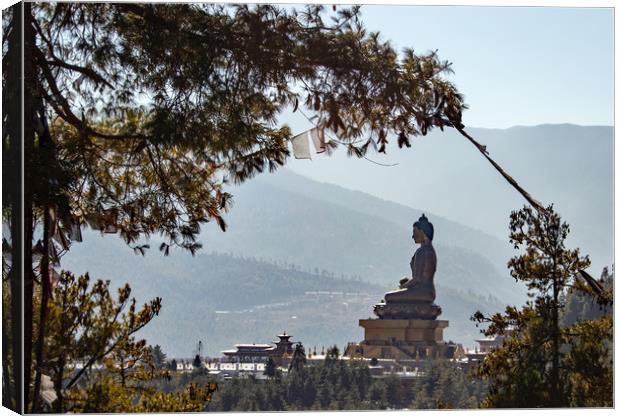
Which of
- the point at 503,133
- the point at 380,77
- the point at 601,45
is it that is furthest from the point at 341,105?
the point at 601,45

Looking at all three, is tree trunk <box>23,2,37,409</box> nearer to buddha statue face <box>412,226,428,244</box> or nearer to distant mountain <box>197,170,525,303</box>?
distant mountain <box>197,170,525,303</box>

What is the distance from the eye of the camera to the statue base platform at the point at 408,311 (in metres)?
8.96

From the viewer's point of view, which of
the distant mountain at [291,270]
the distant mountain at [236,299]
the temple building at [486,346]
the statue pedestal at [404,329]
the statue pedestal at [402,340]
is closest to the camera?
the distant mountain at [236,299]

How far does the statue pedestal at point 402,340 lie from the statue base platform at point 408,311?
5cm

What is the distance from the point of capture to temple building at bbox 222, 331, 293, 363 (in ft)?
27.2

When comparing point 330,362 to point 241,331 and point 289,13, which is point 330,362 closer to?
point 241,331

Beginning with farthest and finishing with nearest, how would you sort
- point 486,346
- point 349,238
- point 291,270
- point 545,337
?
point 349,238
point 291,270
point 486,346
point 545,337

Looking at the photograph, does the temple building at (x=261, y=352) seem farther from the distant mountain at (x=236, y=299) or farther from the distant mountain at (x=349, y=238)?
the distant mountain at (x=349, y=238)

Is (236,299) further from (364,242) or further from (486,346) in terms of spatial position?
(486,346)

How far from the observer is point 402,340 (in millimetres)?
8969

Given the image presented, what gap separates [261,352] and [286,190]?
46.7 inches

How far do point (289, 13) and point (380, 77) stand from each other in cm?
60

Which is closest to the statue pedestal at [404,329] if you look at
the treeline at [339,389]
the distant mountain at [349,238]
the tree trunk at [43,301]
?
the distant mountain at [349,238]

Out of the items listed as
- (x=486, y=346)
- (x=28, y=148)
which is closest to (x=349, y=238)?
(x=486, y=346)
